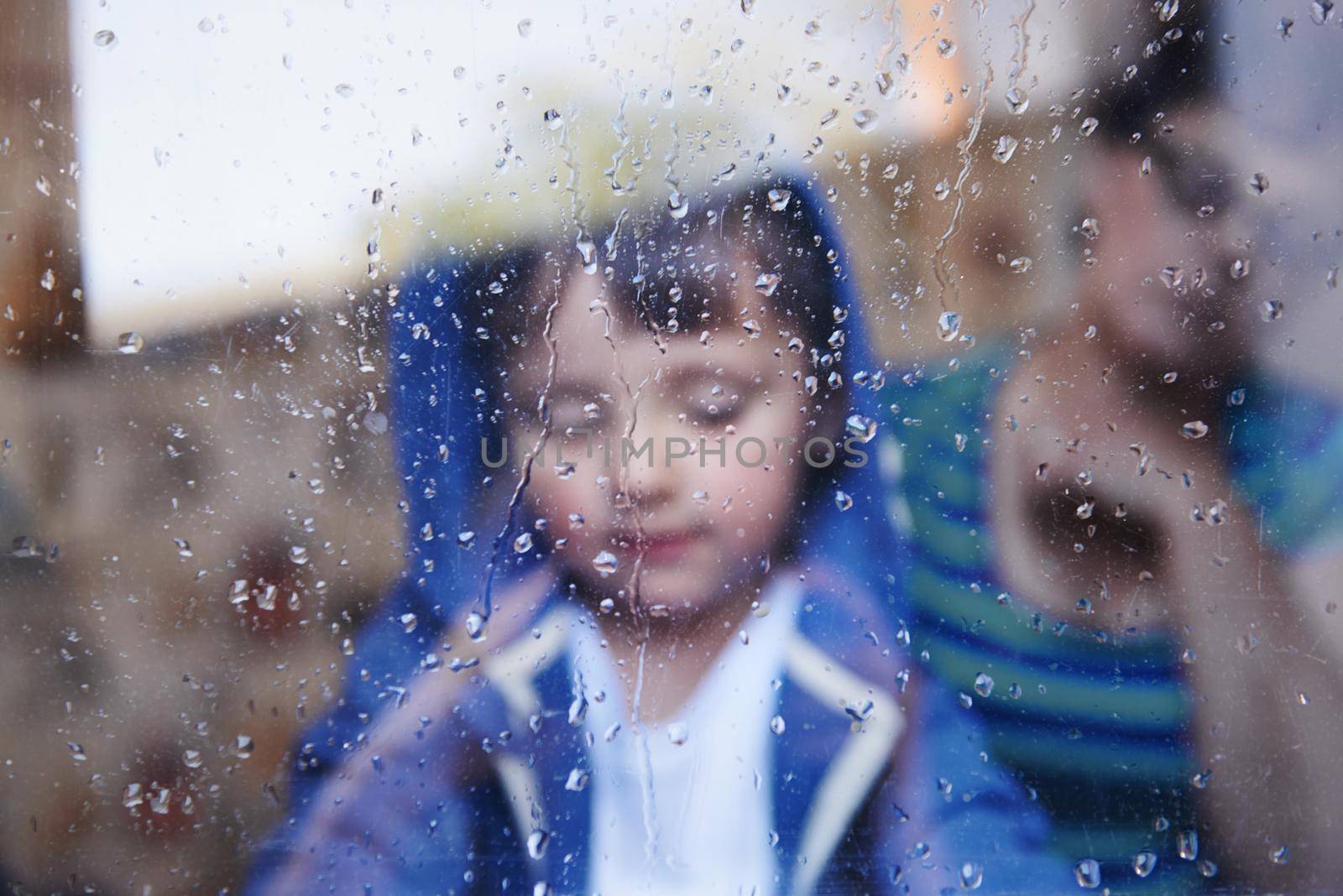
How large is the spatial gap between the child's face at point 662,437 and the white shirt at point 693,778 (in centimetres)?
8

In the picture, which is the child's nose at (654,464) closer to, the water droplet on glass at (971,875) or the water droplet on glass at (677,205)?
the water droplet on glass at (677,205)

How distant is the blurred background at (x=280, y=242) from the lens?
0.67 m

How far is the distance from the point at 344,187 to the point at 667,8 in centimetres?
34

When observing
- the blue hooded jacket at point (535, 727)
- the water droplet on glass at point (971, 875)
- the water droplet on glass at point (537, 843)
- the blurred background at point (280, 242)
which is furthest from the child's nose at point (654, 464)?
the water droplet on glass at point (971, 875)

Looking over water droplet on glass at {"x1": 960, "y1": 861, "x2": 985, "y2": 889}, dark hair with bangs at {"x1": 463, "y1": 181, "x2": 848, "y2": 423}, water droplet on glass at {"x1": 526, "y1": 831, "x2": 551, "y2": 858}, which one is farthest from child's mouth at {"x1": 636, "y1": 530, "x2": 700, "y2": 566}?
water droplet on glass at {"x1": 960, "y1": 861, "x2": 985, "y2": 889}

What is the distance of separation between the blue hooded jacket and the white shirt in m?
0.02

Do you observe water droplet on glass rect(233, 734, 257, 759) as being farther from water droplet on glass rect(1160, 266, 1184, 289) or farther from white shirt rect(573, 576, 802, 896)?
water droplet on glass rect(1160, 266, 1184, 289)

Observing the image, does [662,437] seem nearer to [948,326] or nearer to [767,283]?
[767,283]

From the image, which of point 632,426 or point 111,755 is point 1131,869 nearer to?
point 632,426

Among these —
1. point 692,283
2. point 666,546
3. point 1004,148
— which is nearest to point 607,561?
point 666,546

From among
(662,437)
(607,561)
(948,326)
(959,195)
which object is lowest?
(607,561)

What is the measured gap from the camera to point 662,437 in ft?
2.25

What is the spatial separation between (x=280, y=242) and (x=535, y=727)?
0.51 metres

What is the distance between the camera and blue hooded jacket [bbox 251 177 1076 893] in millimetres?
682
